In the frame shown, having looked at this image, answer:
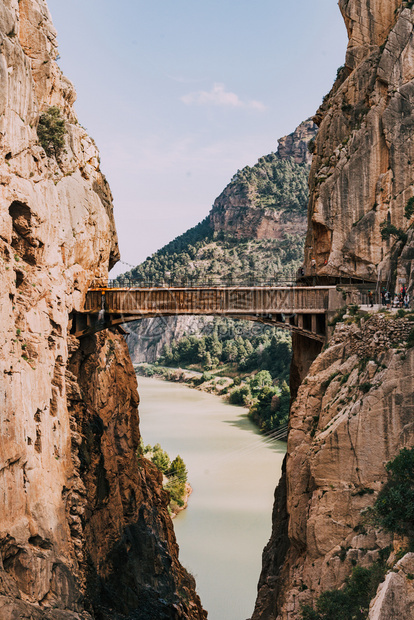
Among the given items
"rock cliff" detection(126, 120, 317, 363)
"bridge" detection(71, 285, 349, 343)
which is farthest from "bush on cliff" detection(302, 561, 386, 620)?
"rock cliff" detection(126, 120, 317, 363)

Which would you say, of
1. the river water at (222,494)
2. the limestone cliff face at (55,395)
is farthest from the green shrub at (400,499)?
the river water at (222,494)

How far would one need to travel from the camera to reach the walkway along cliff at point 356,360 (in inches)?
625

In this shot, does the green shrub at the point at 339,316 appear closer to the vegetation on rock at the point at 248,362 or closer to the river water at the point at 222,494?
the river water at the point at 222,494

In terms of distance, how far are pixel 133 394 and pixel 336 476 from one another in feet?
59.0

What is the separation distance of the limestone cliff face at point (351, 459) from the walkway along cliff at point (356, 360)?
0.10ft

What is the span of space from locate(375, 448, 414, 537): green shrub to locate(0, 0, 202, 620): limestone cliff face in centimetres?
903

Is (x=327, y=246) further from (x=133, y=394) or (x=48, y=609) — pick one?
(x=48, y=609)

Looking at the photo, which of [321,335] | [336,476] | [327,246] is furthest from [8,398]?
[327,246]

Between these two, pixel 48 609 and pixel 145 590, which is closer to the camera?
pixel 48 609

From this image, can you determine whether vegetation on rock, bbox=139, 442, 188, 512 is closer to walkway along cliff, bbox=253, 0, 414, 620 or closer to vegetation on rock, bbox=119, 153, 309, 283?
walkway along cliff, bbox=253, 0, 414, 620

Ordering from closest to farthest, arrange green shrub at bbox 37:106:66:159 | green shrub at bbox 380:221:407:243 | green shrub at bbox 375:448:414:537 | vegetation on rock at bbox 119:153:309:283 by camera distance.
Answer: green shrub at bbox 375:448:414:537, green shrub at bbox 37:106:66:159, green shrub at bbox 380:221:407:243, vegetation on rock at bbox 119:153:309:283

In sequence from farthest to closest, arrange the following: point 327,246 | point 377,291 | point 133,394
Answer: point 133,394 < point 327,246 < point 377,291

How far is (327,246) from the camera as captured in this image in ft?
90.9

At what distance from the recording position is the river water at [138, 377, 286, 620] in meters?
34.8
